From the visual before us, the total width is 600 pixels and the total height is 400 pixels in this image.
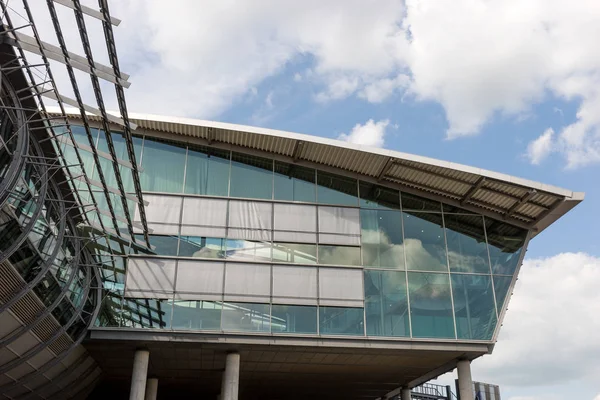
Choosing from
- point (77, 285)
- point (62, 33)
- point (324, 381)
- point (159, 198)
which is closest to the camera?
point (62, 33)

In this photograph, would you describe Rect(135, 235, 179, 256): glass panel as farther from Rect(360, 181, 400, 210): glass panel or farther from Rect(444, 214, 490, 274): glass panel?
Rect(444, 214, 490, 274): glass panel

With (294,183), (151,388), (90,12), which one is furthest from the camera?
(151,388)

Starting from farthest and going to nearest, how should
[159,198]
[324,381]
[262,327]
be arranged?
[324,381] → [159,198] → [262,327]

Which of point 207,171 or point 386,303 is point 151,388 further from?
point 386,303

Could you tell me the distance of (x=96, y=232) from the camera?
2334 cm

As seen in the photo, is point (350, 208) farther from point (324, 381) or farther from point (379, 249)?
point (324, 381)

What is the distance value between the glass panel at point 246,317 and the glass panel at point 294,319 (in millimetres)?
291

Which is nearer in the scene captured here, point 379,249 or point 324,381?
point 379,249

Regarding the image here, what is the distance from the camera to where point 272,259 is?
2434 cm

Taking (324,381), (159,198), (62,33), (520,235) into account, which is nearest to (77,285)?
(159,198)

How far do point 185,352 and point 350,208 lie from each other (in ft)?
27.4

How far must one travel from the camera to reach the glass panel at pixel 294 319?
2334 cm

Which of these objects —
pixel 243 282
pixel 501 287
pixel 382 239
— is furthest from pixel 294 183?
pixel 501 287

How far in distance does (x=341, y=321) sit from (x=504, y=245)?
24.8 ft
